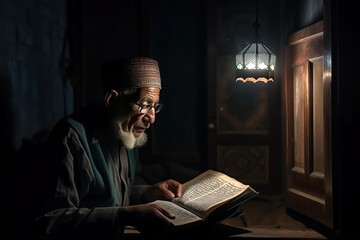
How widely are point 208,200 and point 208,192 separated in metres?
0.12

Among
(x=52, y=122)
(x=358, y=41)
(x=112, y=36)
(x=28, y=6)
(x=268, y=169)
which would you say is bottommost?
(x=268, y=169)

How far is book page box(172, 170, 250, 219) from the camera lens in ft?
7.68

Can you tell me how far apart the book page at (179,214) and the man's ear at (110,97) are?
0.61 m

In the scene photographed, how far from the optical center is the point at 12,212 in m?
2.54

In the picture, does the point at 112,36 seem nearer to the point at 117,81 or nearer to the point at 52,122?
the point at 52,122

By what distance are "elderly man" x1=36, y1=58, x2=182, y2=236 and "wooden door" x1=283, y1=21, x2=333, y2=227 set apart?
1.36 meters

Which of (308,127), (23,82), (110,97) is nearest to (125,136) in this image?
(110,97)

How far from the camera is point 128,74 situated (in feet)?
8.21

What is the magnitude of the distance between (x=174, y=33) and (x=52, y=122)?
262 centimetres

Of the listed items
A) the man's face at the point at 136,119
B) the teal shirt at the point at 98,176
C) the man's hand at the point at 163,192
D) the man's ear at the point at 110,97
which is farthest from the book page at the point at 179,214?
the man's ear at the point at 110,97

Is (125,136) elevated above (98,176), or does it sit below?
above

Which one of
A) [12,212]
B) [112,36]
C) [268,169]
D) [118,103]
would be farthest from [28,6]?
[268,169]

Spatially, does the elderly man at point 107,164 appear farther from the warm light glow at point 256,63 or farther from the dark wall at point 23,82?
the warm light glow at point 256,63

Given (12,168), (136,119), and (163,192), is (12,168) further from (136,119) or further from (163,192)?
(163,192)
